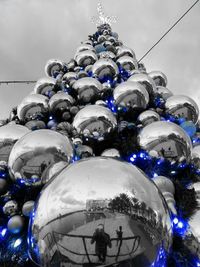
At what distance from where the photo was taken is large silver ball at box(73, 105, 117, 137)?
1984mm

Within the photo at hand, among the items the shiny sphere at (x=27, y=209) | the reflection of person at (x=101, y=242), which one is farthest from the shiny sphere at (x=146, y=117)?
the reflection of person at (x=101, y=242)

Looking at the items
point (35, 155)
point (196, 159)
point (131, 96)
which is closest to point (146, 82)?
point (131, 96)

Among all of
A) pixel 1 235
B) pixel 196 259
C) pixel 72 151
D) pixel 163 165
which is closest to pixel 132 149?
pixel 163 165

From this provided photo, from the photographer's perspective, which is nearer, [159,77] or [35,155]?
[35,155]

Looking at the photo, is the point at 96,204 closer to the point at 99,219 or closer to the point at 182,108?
the point at 99,219

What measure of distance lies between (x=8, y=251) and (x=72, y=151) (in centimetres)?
54

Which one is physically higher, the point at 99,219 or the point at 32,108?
the point at 32,108

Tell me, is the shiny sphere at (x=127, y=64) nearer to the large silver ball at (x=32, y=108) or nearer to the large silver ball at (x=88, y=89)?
the large silver ball at (x=88, y=89)

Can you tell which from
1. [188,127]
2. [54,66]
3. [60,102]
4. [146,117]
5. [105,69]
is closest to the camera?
[146,117]

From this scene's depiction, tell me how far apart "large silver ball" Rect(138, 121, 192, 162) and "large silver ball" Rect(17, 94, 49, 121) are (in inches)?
38.8

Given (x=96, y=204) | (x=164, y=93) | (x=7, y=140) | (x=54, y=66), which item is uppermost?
(x=54, y=66)

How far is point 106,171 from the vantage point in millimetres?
1074

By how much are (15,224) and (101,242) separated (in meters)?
0.79

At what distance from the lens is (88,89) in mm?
2436
